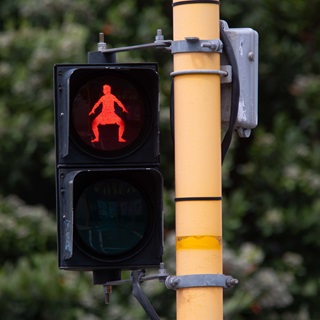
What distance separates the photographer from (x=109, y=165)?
4.84 meters

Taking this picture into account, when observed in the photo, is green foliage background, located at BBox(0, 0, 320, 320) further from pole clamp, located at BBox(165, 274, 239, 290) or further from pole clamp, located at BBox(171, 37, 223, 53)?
pole clamp, located at BBox(171, 37, 223, 53)

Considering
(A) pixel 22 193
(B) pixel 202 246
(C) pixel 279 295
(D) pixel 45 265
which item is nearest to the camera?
(B) pixel 202 246

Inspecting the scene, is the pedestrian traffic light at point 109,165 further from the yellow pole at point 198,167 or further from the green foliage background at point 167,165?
the green foliage background at point 167,165

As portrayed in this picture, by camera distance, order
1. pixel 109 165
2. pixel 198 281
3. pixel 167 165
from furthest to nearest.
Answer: pixel 167 165, pixel 109 165, pixel 198 281

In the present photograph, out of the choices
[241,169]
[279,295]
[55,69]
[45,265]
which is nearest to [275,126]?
[241,169]

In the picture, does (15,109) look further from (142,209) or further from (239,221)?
(142,209)

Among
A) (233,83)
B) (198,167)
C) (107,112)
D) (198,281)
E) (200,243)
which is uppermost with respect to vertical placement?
(233,83)

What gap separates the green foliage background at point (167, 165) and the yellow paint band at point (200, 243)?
20.1 feet

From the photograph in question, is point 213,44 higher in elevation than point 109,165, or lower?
higher

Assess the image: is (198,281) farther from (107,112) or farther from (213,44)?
(213,44)

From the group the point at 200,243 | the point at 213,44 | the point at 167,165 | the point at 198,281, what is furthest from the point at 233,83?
the point at 167,165

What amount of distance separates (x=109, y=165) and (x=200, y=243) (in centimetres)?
45

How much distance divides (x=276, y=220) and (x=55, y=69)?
299 inches

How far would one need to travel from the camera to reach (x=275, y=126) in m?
12.8
